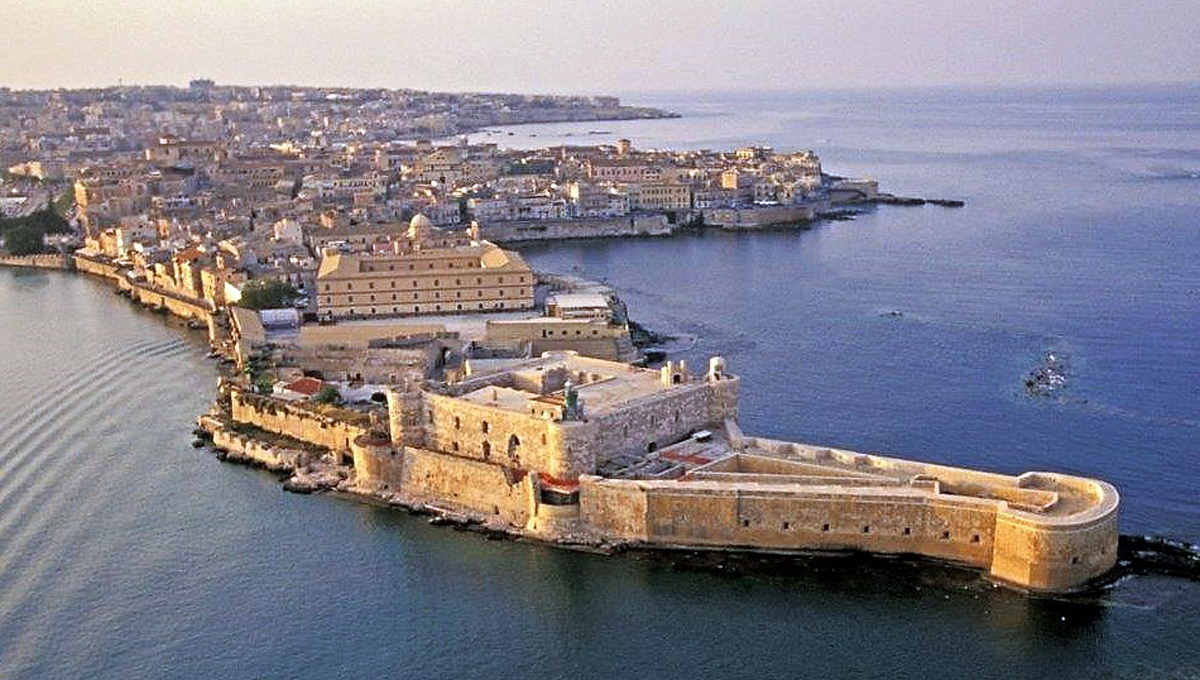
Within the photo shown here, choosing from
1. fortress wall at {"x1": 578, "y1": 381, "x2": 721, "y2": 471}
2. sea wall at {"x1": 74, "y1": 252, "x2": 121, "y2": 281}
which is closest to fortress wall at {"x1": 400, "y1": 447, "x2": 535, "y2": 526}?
fortress wall at {"x1": 578, "y1": 381, "x2": 721, "y2": 471}

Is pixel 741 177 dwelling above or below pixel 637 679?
above

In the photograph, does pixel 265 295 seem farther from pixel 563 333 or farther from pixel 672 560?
pixel 672 560

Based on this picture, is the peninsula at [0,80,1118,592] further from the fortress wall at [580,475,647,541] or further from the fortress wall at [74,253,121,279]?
the fortress wall at [74,253,121,279]

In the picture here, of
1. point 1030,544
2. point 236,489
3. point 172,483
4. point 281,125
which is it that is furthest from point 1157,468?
point 281,125

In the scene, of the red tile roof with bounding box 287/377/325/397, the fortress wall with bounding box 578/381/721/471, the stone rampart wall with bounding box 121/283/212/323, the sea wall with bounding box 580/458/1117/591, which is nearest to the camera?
the sea wall with bounding box 580/458/1117/591

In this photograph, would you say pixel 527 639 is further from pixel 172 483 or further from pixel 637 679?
pixel 172 483

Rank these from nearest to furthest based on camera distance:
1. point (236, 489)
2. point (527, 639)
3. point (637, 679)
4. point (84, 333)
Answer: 1. point (637, 679)
2. point (527, 639)
3. point (236, 489)
4. point (84, 333)
